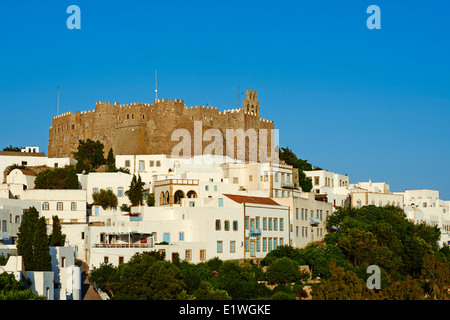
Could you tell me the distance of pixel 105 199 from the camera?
67688mm

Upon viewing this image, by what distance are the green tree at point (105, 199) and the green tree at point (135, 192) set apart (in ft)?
4.73

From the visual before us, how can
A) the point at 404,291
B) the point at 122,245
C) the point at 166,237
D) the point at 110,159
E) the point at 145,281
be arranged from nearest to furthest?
the point at 404,291
the point at 145,281
the point at 122,245
the point at 166,237
the point at 110,159

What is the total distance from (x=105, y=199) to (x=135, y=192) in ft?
8.91

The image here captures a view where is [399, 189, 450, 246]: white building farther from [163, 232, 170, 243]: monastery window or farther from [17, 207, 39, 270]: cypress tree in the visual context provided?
[17, 207, 39, 270]: cypress tree

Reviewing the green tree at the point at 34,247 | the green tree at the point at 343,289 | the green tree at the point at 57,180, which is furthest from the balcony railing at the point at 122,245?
the green tree at the point at 343,289

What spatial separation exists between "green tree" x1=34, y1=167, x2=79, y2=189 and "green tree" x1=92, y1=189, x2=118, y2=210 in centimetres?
201

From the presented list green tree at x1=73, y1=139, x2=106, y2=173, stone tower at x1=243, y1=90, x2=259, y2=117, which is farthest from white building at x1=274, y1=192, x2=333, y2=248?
stone tower at x1=243, y1=90, x2=259, y2=117

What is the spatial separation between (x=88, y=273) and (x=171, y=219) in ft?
28.9

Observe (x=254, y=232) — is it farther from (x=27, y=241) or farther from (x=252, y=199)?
(x=27, y=241)

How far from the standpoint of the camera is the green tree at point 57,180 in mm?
66875

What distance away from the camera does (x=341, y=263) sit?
58.3 m

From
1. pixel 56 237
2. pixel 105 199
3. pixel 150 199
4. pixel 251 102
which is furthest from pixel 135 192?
pixel 251 102
